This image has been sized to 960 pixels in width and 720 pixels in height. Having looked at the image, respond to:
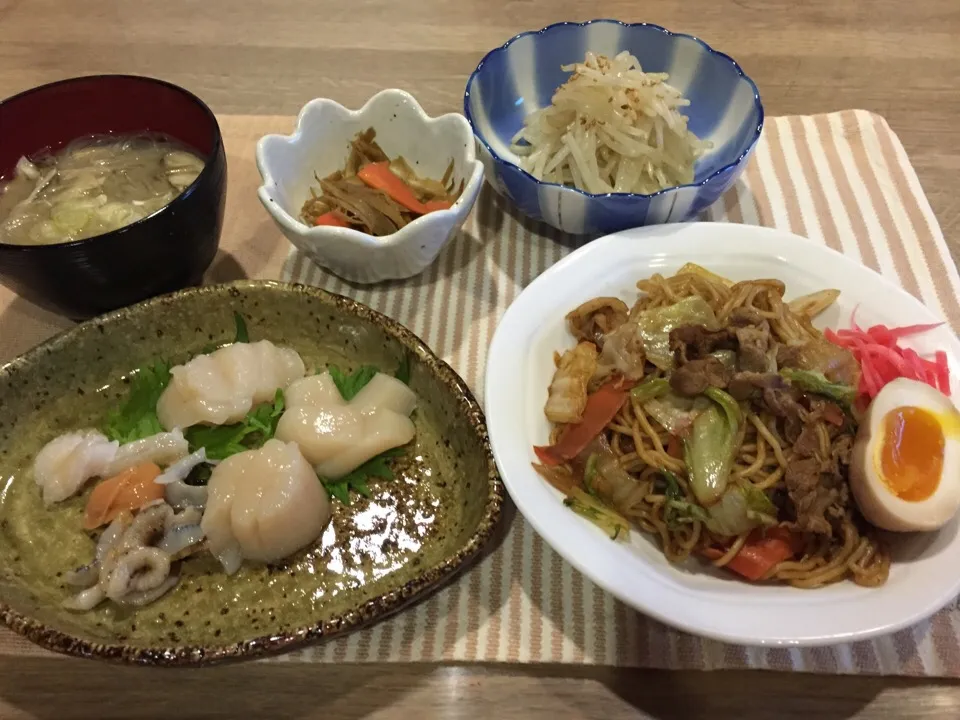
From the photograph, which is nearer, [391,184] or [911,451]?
[911,451]

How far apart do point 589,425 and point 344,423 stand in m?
0.49

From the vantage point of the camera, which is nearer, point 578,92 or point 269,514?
point 269,514

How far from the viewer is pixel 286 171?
→ 1759 millimetres

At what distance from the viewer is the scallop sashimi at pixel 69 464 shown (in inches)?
53.5

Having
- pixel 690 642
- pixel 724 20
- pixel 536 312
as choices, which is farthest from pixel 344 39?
pixel 690 642

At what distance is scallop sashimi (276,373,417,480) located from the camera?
138cm

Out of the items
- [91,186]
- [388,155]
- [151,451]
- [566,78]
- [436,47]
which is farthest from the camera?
[436,47]

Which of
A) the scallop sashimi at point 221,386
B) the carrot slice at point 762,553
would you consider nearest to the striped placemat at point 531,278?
the carrot slice at point 762,553

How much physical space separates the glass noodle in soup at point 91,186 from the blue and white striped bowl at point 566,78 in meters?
0.78

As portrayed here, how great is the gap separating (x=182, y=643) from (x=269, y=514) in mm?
255

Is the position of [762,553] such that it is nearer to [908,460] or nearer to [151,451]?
[908,460]

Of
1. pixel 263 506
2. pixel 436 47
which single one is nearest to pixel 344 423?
pixel 263 506

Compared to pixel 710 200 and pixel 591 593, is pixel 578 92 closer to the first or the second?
pixel 710 200

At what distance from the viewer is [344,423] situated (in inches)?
54.7
